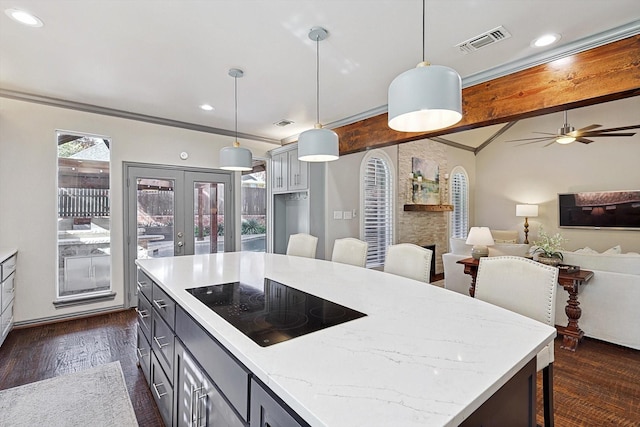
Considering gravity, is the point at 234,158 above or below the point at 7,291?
above

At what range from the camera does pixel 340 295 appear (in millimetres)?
1730

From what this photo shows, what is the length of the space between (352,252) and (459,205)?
18.3ft

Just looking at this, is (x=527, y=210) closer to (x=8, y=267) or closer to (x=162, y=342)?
(x=162, y=342)

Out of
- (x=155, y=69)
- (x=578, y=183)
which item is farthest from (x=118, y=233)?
(x=578, y=183)

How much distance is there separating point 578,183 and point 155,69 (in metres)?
7.79

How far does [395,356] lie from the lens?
1.00m

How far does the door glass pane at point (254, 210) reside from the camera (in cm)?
530

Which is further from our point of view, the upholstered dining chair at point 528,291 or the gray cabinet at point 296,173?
the gray cabinet at point 296,173

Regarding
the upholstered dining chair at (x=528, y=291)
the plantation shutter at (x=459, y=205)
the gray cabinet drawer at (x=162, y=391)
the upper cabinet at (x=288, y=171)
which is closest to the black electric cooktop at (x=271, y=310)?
the gray cabinet drawer at (x=162, y=391)

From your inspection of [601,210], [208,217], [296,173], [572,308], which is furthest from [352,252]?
[601,210]

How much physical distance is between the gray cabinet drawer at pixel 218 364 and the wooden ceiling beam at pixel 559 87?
2.96 meters

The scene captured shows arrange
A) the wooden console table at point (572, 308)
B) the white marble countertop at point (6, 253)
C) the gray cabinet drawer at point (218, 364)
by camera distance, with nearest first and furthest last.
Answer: the gray cabinet drawer at point (218, 364)
the white marble countertop at point (6, 253)
the wooden console table at point (572, 308)

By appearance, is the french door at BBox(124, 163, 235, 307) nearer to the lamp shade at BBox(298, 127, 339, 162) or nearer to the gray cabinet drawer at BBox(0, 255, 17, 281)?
the gray cabinet drawer at BBox(0, 255, 17, 281)

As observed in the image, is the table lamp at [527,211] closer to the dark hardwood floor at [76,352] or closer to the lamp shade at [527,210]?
the lamp shade at [527,210]
